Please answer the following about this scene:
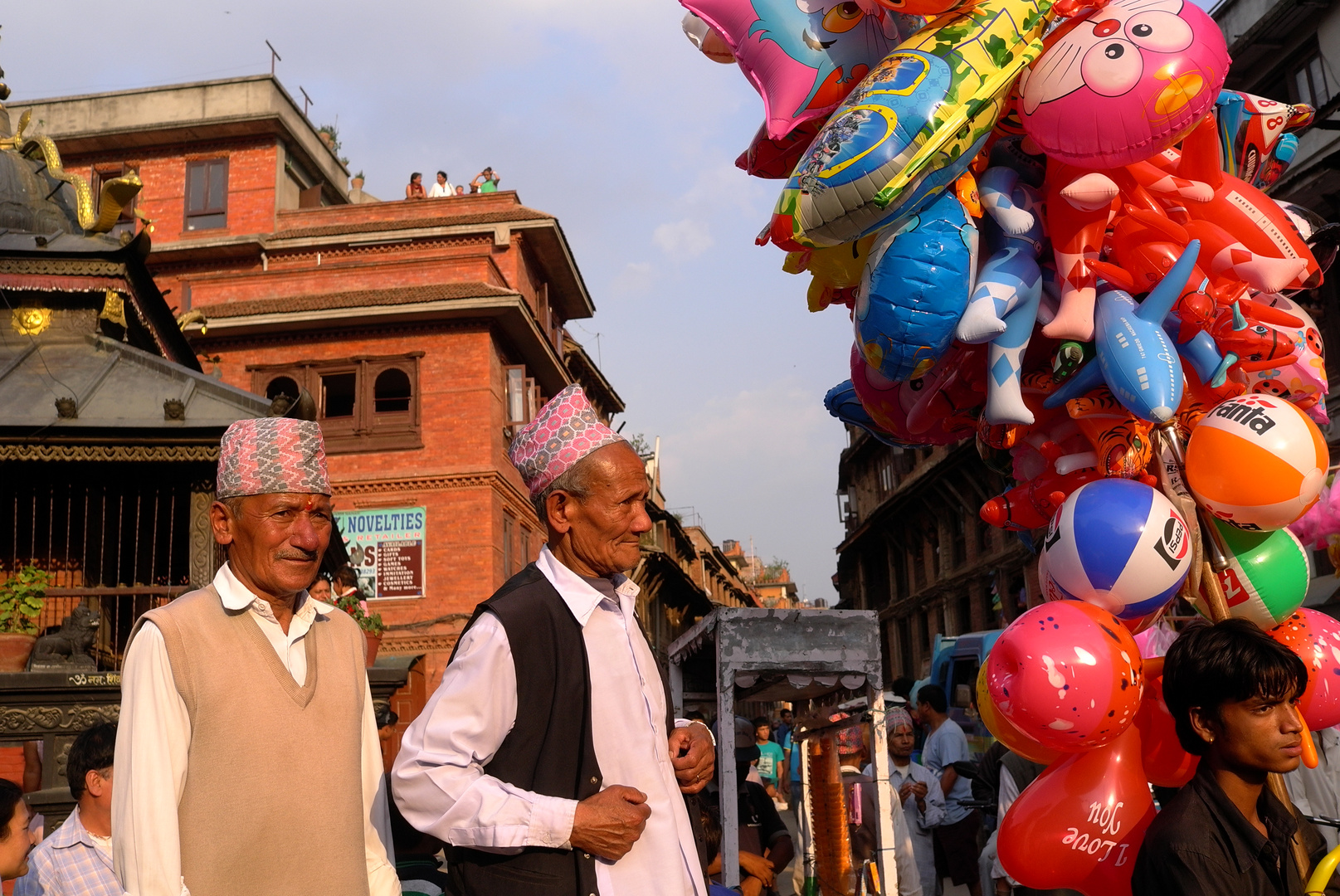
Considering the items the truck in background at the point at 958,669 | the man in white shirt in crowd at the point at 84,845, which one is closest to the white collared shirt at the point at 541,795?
the man in white shirt in crowd at the point at 84,845

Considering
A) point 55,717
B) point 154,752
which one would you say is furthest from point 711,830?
point 55,717

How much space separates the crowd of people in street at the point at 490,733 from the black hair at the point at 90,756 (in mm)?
1630

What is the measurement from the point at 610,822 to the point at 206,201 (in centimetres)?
2839

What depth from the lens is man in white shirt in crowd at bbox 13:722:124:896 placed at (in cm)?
390

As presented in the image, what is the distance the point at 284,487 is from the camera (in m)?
3.05

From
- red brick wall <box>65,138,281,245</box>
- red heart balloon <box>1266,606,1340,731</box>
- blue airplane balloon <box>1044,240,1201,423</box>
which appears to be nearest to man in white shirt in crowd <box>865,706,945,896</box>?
red heart balloon <box>1266,606,1340,731</box>

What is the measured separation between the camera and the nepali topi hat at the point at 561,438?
2943 millimetres

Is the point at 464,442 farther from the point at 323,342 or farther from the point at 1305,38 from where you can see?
the point at 1305,38

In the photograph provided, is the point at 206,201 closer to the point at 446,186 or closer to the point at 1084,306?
the point at 446,186

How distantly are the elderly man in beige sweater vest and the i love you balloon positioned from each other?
206 centimetres

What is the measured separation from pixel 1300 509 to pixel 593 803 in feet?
9.56

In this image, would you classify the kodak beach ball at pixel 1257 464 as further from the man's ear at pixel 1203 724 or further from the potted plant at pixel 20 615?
the potted plant at pixel 20 615

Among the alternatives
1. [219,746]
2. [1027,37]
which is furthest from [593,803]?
[1027,37]

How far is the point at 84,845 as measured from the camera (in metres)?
3.96
